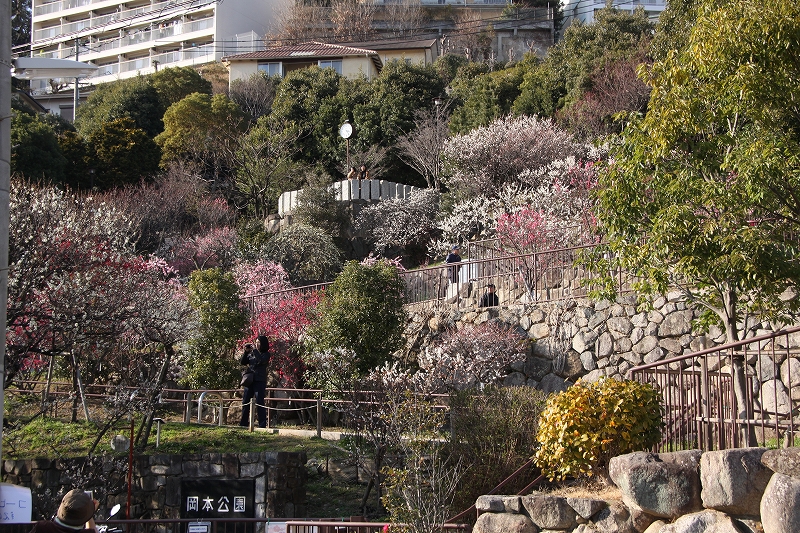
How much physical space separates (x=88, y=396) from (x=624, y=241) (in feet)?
33.9

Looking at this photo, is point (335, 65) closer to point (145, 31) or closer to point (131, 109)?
point (131, 109)

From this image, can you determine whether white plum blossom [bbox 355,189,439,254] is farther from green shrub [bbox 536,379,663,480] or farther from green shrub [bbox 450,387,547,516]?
green shrub [bbox 536,379,663,480]

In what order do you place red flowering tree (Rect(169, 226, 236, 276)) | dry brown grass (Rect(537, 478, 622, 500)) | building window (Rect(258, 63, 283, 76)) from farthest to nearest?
building window (Rect(258, 63, 283, 76)) → red flowering tree (Rect(169, 226, 236, 276)) → dry brown grass (Rect(537, 478, 622, 500))

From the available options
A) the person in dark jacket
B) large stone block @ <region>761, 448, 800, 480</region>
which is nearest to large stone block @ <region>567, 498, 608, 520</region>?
large stone block @ <region>761, 448, 800, 480</region>

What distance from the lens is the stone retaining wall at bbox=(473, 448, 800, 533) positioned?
6434 mm

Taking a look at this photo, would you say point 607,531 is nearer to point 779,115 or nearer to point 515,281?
point 779,115

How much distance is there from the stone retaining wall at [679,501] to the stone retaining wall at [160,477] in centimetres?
424

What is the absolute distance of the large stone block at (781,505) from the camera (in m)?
6.25

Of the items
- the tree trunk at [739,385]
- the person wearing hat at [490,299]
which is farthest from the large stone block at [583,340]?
the tree trunk at [739,385]

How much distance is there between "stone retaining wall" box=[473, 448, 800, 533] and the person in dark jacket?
7401 mm

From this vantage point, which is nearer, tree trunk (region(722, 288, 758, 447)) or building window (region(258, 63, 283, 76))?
tree trunk (region(722, 288, 758, 447))

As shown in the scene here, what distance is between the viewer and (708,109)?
31.7ft

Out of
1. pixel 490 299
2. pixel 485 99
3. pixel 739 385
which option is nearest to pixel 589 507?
pixel 739 385

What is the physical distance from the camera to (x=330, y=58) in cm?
4106
